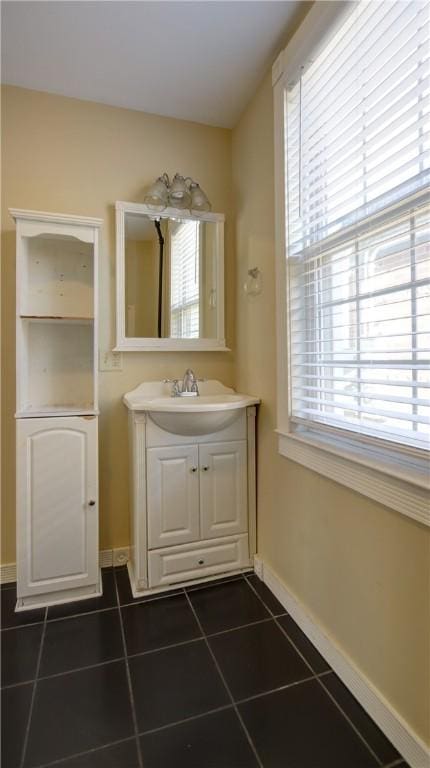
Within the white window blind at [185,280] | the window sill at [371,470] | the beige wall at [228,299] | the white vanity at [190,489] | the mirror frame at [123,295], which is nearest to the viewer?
the window sill at [371,470]

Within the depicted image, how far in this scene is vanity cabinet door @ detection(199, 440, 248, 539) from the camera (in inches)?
73.1

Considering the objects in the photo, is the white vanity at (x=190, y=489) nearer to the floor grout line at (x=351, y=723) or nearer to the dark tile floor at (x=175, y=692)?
the dark tile floor at (x=175, y=692)

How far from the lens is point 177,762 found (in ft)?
3.37

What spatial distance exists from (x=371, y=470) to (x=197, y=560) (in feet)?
3.64

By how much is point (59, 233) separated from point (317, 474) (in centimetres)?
162

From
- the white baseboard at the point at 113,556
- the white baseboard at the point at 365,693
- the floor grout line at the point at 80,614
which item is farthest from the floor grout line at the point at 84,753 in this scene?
the white baseboard at the point at 113,556

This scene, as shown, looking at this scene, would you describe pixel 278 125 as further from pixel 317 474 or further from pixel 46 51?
pixel 317 474

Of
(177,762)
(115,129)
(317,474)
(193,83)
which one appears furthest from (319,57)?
Answer: (177,762)

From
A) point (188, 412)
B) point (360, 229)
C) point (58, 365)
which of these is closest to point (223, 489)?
point (188, 412)

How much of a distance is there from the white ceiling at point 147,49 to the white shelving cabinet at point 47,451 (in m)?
0.73

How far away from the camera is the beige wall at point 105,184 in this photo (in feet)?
6.15

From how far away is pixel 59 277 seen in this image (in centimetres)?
198

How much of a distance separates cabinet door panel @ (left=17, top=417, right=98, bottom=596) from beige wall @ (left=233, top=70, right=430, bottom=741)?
870 millimetres

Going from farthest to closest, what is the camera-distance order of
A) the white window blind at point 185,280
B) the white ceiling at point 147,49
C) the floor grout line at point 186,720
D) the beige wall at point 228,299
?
the white window blind at point 185,280, the white ceiling at point 147,49, the beige wall at point 228,299, the floor grout line at point 186,720
